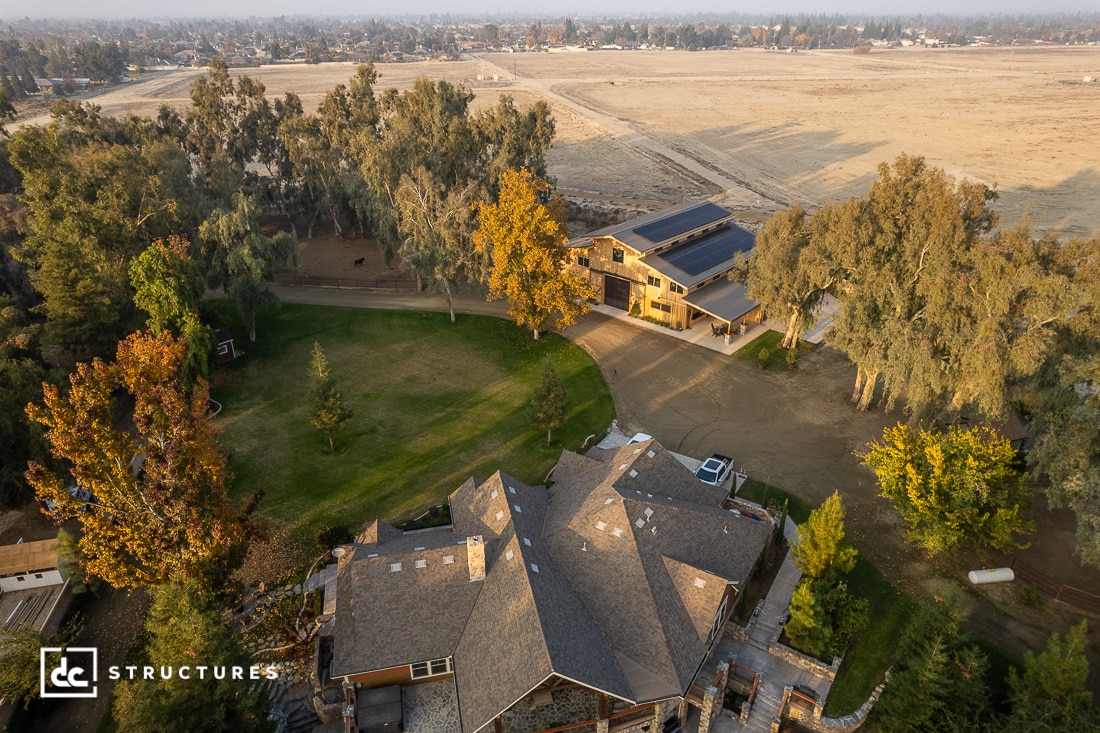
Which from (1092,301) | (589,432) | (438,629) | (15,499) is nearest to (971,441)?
(1092,301)

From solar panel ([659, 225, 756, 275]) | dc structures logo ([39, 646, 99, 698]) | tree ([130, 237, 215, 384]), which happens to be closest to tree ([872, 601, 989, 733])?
dc structures logo ([39, 646, 99, 698])

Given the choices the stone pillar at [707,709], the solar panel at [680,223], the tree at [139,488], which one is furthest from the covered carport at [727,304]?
the tree at [139,488]

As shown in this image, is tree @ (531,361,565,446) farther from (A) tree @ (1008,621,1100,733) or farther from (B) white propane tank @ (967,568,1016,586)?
(A) tree @ (1008,621,1100,733)

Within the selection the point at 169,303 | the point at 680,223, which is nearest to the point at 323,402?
the point at 169,303

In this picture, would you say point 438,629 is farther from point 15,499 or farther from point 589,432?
point 15,499

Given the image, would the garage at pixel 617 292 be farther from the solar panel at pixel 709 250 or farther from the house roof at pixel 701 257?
the solar panel at pixel 709 250
